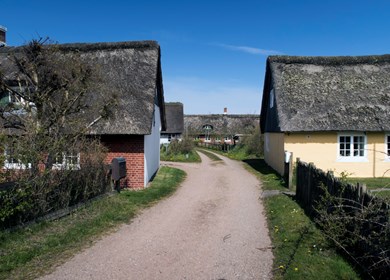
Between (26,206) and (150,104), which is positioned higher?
(150,104)

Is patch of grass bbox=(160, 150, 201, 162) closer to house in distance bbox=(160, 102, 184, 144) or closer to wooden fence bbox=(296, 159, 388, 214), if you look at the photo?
wooden fence bbox=(296, 159, 388, 214)

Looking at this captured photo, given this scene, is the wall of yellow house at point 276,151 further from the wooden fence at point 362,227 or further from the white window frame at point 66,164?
the white window frame at point 66,164

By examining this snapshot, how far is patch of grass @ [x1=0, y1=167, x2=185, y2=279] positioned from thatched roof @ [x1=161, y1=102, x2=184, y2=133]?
125ft

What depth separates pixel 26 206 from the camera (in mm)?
7359

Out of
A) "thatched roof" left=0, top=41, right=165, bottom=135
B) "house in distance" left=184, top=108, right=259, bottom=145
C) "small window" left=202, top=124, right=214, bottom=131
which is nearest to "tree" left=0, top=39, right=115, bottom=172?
"thatched roof" left=0, top=41, right=165, bottom=135

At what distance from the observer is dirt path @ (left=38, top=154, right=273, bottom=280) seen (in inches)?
220

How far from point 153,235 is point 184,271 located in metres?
2.23

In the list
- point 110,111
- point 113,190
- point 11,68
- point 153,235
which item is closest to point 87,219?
point 153,235

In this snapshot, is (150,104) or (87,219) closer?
(87,219)

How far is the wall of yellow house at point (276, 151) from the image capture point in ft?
58.3

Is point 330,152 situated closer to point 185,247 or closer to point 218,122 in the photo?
point 185,247

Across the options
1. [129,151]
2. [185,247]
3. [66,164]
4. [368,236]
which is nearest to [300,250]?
[368,236]

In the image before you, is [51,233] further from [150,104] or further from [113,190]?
[150,104]

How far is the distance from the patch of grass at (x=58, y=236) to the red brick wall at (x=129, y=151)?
2.10 metres
